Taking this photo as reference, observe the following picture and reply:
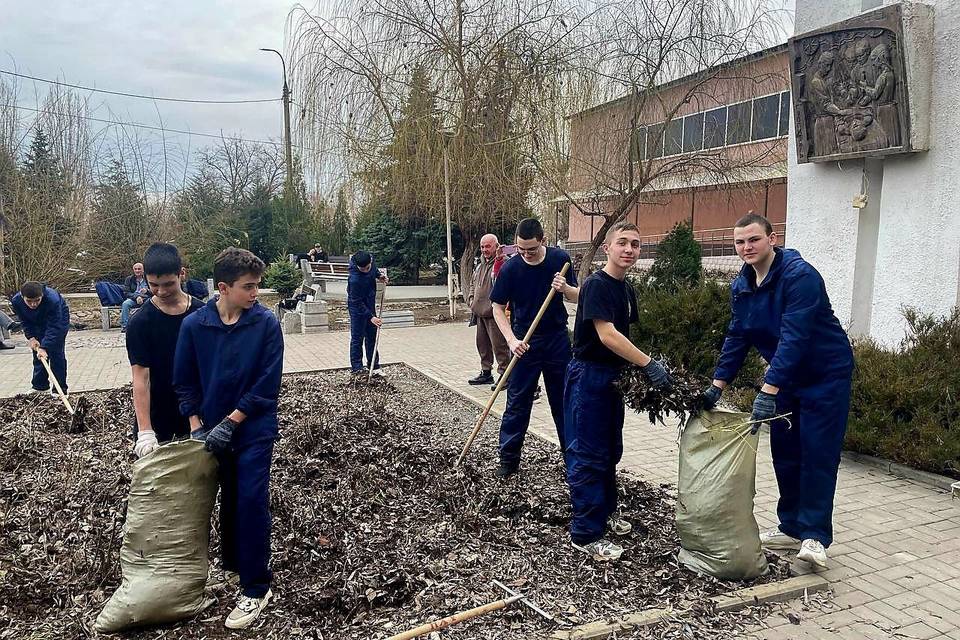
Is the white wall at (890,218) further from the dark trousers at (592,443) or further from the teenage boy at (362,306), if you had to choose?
the teenage boy at (362,306)

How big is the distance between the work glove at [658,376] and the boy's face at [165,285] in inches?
96.3

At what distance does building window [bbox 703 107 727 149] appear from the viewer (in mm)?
12258

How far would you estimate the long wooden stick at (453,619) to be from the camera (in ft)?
9.62

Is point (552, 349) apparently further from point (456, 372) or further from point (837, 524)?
point (456, 372)

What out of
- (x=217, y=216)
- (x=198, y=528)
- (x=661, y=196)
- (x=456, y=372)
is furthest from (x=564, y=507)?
(x=217, y=216)

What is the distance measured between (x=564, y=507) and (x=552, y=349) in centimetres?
107

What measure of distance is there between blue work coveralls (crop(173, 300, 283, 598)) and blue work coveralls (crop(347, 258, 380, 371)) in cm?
575

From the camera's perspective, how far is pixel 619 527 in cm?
412

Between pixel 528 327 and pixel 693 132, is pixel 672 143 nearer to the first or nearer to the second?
pixel 693 132

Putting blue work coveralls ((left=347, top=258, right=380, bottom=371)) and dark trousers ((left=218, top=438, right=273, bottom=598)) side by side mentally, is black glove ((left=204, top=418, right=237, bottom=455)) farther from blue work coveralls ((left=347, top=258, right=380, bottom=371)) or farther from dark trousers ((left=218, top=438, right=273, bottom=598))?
blue work coveralls ((left=347, top=258, right=380, bottom=371))

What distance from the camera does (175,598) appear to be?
3.10m

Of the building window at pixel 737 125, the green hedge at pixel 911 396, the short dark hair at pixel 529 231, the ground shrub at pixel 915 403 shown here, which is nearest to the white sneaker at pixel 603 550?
the green hedge at pixel 911 396

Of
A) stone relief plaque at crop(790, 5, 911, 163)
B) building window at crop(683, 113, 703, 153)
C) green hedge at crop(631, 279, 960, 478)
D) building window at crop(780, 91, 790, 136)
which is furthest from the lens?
building window at crop(780, 91, 790, 136)

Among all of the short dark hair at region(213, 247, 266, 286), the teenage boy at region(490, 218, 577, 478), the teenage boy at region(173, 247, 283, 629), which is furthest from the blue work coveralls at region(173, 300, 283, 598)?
the teenage boy at region(490, 218, 577, 478)
